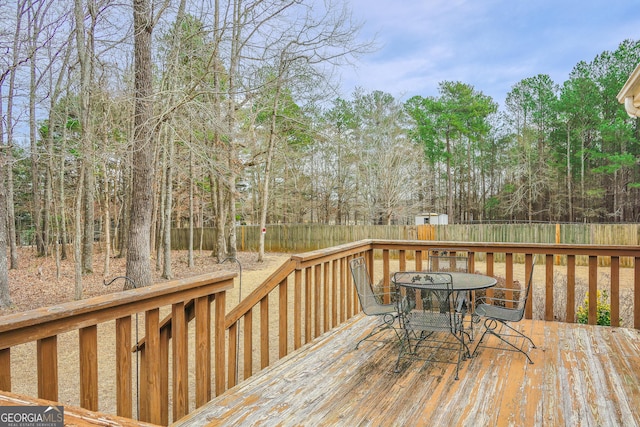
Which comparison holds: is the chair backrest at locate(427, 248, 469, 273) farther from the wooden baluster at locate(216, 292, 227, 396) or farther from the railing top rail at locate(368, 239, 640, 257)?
the wooden baluster at locate(216, 292, 227, 396)

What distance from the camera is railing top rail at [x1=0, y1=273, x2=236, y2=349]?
49.6 inches

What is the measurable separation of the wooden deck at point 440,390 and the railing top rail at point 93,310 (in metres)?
0.67

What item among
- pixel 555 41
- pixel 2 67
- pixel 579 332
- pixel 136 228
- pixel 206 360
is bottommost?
pixel 579 332

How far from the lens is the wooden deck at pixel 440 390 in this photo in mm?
2070

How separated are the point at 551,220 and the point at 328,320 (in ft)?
73.2

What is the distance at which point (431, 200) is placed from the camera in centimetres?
2580

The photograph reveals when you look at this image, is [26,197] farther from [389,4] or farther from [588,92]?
[588,92]

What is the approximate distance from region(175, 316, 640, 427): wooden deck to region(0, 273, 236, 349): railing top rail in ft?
2.18

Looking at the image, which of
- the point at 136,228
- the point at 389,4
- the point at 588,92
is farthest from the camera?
the point at 588,92

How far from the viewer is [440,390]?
A: 2.42 meters

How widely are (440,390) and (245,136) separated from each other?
9691mm

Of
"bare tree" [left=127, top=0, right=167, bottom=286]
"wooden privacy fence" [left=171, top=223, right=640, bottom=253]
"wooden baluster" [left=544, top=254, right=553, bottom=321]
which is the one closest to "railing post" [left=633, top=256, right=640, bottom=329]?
"wooden baluster" [left=544, top=254, right=553, bottom=321]

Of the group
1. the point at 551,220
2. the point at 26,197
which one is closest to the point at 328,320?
the point at 26,197

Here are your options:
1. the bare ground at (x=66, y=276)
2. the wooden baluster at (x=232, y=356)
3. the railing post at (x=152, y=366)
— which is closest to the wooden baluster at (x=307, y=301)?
the wooden baluster at (x=232, y=356)
